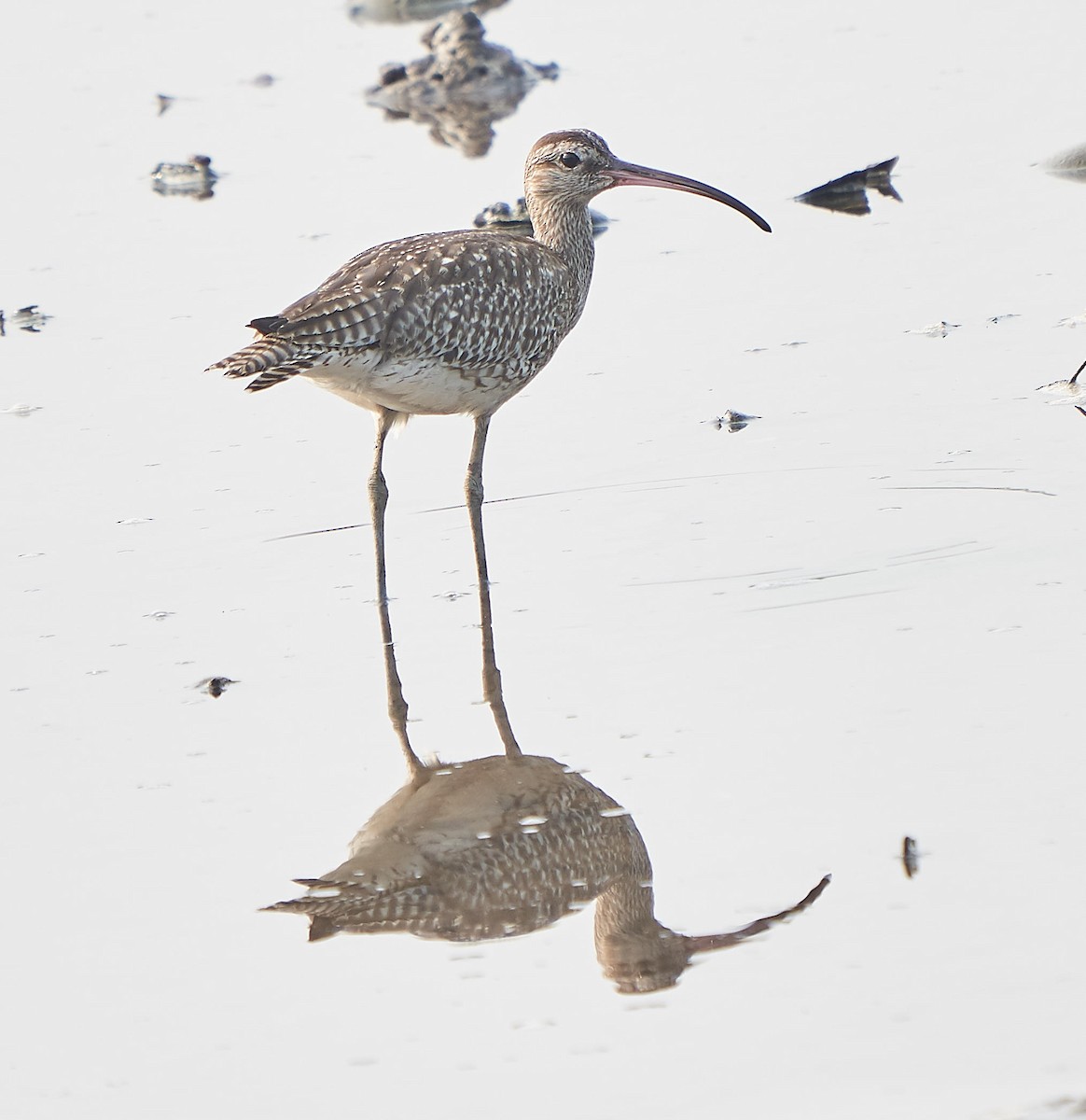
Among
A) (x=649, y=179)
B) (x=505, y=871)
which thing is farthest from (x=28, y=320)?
(x=505, y=871)

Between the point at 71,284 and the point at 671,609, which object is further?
the point at 71,284

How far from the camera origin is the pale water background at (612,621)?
504 centimetres

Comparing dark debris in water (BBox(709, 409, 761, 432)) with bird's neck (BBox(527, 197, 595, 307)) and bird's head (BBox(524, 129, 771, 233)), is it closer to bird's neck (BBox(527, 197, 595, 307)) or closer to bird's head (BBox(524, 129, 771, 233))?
bird's neck (BBox(527, 197, 595, 307))

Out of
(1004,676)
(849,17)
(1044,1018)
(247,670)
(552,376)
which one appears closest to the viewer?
(1044,1018)

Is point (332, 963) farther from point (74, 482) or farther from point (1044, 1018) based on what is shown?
point (74, 482)

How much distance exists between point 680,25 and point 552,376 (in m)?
7.43

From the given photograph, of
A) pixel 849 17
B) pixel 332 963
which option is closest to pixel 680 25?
pixel 849 17

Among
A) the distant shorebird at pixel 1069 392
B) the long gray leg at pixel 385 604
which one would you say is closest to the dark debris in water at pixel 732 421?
the distant shorebird at pixel 1069 392

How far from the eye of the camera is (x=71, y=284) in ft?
39.8

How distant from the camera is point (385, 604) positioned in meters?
7.98

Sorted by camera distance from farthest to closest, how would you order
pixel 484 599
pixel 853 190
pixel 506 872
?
pixel 853 190 → pixel 484 599 → pixel 506 872

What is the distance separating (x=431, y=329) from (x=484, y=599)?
44.6 inches

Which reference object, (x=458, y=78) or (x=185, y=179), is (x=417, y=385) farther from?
(x=458, y=78)

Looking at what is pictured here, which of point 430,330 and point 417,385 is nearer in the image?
point 430,330
